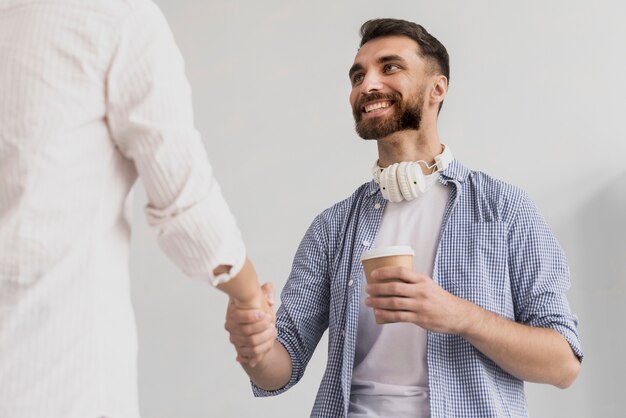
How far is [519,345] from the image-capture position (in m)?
1.54

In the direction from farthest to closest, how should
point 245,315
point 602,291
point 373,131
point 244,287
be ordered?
point 602,291 < point 373,131 < point 245,315 < point 244,287

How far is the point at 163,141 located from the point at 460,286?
896 millimetres

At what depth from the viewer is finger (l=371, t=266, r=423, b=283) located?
1.45 metres

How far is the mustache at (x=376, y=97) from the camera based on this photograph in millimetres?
1909

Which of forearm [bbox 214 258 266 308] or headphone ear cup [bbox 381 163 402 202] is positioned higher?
headphone ear cup [bbox 381 163 402 202]

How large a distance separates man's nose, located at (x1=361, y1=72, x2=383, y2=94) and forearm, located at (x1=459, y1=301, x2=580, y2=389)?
632 millimetres

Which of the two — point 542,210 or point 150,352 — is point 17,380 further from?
point 542,210

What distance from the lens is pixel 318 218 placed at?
1948mm

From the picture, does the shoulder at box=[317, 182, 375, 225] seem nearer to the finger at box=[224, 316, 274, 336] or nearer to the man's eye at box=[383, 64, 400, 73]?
the man's eye at box=[383, 64, 400, 73]

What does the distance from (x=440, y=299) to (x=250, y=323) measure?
1.29 feet

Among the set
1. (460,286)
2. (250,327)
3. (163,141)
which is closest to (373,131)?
(460,286)

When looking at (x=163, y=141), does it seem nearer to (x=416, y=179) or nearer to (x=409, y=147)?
(x=416, y=179)

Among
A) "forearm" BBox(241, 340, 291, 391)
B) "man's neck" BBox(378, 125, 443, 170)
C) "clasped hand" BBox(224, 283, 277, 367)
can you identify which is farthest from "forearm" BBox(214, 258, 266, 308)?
"man's neck" BBox(378, 125, 443, 170)

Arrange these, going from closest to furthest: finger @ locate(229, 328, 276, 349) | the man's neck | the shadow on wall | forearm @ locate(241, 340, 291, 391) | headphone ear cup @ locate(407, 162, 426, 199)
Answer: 1. finger @ locate(229, 328, 276, 349)
2. forearm @ locate(241, 340, 291, 391)
3. headphone ear cup @ locate(407, 162, 426, 199)
4. the man's neck
5. the shadow on wall
